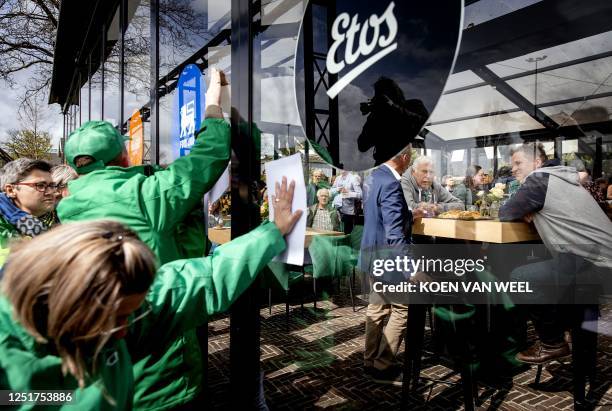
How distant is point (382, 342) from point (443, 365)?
49 cm

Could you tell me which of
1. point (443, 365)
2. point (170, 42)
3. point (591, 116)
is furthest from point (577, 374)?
point (170, 42)

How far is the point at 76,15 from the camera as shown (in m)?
6.60

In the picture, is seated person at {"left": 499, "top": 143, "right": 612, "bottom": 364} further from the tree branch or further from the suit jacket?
the tree branch

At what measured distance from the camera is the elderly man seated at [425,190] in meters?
1.59

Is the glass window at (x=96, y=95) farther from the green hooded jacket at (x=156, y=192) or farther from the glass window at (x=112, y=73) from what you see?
the green hooded jacket at (x=156, y=192)

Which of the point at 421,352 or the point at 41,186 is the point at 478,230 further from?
the point at 41,186

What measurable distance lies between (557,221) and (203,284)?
186 cm

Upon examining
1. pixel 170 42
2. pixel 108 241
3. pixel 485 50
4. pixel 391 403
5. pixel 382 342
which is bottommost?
pixel 391 403

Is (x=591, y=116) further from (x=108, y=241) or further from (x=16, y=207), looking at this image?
(x=16, y=207)

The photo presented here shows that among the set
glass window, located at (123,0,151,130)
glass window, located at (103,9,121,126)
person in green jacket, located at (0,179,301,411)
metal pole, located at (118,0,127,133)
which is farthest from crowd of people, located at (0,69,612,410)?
glass window, located at (103,9,121,126)

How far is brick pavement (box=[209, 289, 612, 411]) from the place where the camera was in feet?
7.64

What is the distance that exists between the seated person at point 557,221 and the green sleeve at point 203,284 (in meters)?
1.33

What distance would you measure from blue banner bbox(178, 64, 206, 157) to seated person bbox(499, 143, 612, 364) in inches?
68.3

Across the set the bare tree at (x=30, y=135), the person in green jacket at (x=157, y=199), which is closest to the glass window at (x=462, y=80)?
the person in green jacket at (x=157, y=199)
